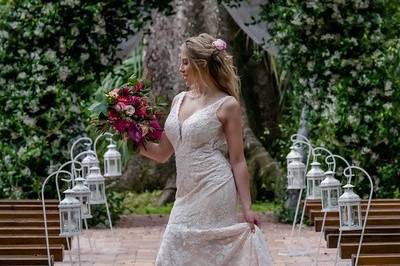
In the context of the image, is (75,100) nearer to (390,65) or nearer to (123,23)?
(123,23)

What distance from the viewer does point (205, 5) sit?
1520 centimetres

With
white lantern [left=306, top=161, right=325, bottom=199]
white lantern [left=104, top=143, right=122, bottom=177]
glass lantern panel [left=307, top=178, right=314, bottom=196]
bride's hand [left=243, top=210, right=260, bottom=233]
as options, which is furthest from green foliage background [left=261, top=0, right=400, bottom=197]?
bride's hand [left=243, top=210, right=260, bottom=233]

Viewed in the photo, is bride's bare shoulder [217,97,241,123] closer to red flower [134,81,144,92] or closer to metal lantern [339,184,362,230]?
red flower [134,81,144,92]

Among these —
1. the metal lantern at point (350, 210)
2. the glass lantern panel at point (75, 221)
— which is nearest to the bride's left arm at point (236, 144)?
the metal lantern at point (350, 210)

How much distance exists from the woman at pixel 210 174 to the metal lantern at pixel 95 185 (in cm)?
429

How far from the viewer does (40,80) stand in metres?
11.6

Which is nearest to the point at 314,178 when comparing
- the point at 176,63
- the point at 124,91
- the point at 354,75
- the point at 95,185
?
the point at 95,185

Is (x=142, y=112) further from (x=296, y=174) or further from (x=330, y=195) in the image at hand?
(x=296, y=174)

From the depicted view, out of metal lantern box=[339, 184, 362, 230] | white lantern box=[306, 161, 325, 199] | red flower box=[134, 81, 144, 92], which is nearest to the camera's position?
red flower box=[134, 81, 144, 92]

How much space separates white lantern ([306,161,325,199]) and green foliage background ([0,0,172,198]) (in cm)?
326

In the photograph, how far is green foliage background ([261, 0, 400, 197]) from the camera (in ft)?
38.0

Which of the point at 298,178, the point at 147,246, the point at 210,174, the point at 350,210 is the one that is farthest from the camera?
the point at 147,246

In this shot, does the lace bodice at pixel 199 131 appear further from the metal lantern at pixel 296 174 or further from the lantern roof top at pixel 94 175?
the metal lantern at pixel 296 174

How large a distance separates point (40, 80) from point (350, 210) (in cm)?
537
